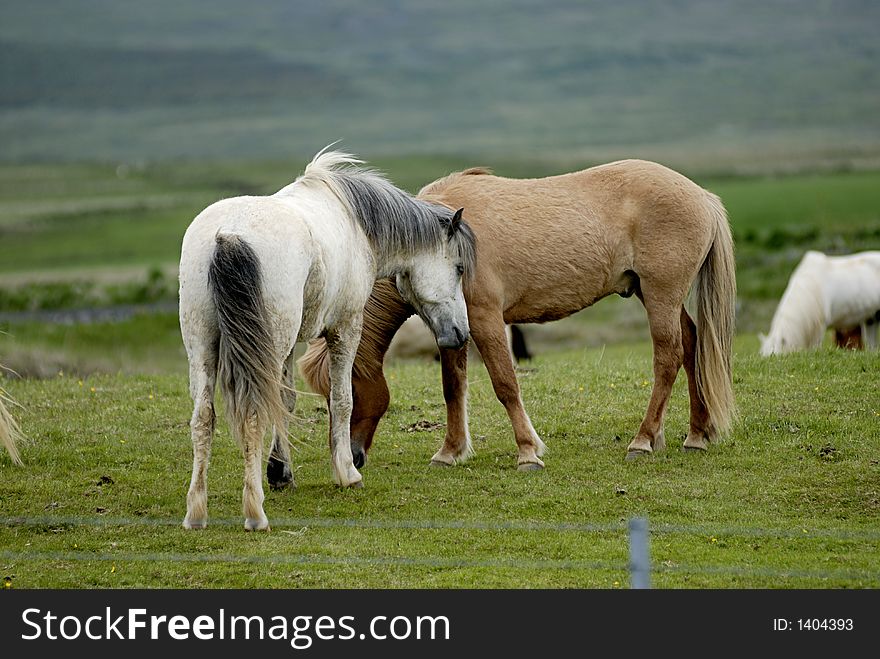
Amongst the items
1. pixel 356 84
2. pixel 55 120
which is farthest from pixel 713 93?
pixel 55 120

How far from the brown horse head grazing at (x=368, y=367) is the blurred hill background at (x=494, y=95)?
81429 millimetres

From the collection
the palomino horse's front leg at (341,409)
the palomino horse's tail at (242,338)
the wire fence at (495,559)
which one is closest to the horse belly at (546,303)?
the palomino horse's front leg at (341,409)

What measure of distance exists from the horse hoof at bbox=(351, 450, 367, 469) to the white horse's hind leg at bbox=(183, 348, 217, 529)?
180cm

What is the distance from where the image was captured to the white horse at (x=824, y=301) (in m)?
15.5

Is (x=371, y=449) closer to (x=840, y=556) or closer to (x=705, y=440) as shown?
(x=705, y=440)

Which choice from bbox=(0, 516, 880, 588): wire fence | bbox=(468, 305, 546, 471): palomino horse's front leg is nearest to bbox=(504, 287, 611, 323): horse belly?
bbox=(468, 305, 546, 471): palomino horse's front leg

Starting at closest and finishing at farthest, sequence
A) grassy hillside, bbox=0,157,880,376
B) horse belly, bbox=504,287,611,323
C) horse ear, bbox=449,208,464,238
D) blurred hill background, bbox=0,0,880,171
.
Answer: horse ear, bbox=449,208,464,238, horse belly, bbox=504,287,611,323, grassy hillside, bbox=0,157,880,376, blurred hill background, bbox=0,0,880,171

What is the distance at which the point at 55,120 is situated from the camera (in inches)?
5773

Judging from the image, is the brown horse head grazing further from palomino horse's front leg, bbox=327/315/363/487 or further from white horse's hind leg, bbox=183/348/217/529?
white horse's hind leg, bbox=183/348/217/529

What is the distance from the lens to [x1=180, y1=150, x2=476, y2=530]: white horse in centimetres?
678

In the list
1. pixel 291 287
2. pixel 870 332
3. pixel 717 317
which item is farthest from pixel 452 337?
pixel 870 332

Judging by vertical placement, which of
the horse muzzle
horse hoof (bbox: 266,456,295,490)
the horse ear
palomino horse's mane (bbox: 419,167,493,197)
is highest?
palomino horse's mane (bbox: 419,167,493,197)

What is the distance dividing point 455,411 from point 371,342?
91 cm

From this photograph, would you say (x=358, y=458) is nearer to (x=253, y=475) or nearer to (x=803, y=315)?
(x=253, y=475)
